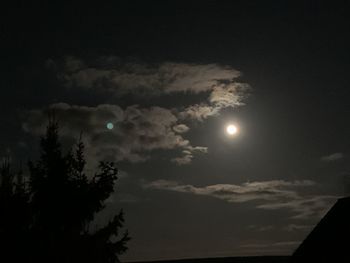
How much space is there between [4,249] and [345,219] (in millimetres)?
18786

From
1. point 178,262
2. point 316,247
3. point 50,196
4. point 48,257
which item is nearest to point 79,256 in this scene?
point 48,257

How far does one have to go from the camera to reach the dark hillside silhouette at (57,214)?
31.2 m

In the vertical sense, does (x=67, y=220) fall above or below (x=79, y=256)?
above

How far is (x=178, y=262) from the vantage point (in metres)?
51.8

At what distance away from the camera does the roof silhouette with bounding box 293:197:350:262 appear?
893 inches

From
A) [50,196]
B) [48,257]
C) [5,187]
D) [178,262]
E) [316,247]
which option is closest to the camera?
[316,247]

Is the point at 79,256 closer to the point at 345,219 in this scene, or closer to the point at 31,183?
the point at 31,183

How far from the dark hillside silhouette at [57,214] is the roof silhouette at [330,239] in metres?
12.9

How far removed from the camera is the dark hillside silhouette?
3120cm

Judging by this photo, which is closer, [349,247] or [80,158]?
[349,247]

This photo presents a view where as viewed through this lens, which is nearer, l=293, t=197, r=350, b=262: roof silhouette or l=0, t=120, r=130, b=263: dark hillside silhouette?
l=293, t=197, r=350, b=262: roof silhouette

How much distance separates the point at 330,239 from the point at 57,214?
A: 634 inches

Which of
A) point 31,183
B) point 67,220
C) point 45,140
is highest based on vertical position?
point 45,140

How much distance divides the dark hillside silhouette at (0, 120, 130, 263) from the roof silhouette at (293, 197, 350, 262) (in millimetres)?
12936
